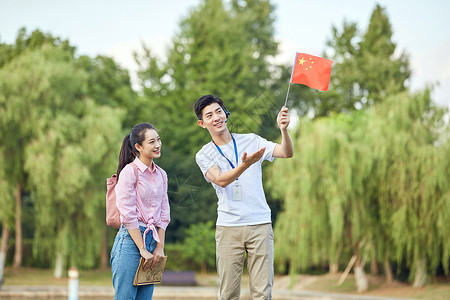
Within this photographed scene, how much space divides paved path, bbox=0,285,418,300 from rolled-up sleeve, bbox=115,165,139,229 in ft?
42.0

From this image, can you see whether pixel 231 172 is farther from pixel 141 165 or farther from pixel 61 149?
pixel 61 149

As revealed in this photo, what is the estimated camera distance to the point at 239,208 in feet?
10.6

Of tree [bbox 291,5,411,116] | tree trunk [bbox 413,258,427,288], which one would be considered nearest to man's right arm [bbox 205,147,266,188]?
tree trunk [bbox 413,258,427,288]

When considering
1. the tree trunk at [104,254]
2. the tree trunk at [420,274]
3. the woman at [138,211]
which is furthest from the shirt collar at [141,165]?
the tree trunk at [104,254]

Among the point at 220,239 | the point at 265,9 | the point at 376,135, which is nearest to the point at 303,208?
the point at 376,135

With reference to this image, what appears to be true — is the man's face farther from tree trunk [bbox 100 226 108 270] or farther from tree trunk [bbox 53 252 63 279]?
tree trunk [bbox 100 226 108 270]

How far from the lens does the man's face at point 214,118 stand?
3357 millimetres

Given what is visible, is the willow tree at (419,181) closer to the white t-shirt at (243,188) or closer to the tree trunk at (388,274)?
the tree trunk at (388,274)

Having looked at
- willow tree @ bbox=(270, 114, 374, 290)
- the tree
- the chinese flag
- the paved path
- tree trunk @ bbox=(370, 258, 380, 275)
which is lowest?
the paved path

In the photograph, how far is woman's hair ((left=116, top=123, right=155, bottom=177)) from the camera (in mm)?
3293

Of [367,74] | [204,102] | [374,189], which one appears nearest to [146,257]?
[204,102]

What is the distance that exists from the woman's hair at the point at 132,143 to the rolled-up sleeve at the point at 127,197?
19 centimetres

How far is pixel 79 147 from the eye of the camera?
57.4ft

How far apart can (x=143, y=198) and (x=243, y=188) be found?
0.57m
